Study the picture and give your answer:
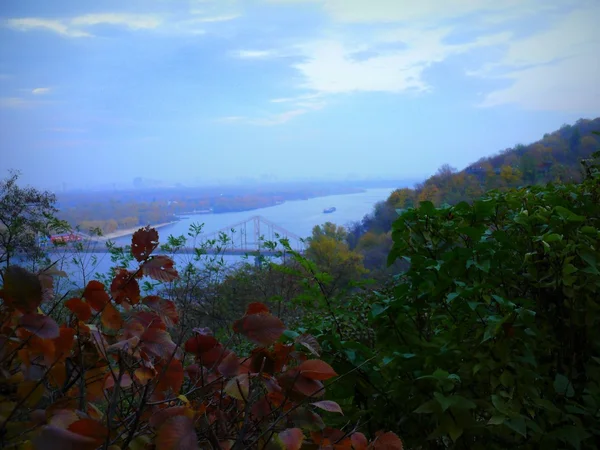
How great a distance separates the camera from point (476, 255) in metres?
1.38

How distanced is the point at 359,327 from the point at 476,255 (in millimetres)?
423

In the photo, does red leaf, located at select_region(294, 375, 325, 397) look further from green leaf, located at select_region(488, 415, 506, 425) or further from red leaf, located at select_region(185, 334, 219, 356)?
green leaf, located at select_region(488, 415, 506, 425)

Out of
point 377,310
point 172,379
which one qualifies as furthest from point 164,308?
point 377,310

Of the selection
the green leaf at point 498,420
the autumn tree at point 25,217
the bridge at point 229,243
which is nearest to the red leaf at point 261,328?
the green leaf at point 498,420

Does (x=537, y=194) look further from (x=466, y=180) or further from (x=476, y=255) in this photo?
(x=466, y=180)

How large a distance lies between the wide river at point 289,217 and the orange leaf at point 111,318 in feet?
6.75

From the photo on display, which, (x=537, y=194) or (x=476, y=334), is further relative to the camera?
(x=537, y=194)

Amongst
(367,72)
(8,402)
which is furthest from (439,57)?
(8,402)

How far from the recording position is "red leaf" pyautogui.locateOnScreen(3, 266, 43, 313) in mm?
625

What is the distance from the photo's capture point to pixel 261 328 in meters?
0.74

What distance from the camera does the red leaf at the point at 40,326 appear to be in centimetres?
61

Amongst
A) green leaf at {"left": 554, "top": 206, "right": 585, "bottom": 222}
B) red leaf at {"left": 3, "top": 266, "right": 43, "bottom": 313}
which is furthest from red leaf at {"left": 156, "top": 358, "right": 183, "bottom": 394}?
green leaf at {"left": 554, "top": 206, "right": 585, "bottom": 222}

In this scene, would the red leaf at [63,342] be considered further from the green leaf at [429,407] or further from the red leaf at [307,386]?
the green leaf at [429,407]

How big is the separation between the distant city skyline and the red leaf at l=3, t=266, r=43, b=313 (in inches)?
152
